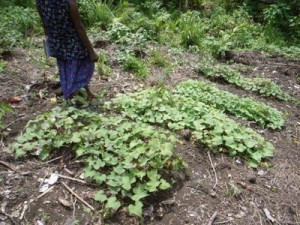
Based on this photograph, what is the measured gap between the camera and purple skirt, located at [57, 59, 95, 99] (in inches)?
161

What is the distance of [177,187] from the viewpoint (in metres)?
3.24

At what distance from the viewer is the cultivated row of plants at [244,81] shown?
5.70 meters

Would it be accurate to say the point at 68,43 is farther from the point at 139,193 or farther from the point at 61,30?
the point at 139,193

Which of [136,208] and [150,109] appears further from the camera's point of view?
[150,109]

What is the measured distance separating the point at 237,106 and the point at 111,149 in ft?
7.32

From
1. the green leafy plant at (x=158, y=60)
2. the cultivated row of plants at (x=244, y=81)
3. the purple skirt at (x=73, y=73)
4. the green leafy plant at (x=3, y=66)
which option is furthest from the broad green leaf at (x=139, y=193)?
the green leafy plant at (x=158, y=60)

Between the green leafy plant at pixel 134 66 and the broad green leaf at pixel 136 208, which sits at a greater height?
the broad green leaf at pixel 136 208

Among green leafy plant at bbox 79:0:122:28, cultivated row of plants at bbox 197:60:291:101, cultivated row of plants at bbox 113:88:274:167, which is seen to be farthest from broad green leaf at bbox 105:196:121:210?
green leafy plant at bbox 79:0:122:28

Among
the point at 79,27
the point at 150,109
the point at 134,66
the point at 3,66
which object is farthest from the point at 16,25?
the point at 150,109

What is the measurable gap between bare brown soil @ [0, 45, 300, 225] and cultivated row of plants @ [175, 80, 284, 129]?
14cm

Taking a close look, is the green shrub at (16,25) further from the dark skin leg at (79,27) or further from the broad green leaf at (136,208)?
the broad green leaf at (136,208)

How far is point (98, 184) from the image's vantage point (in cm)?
306

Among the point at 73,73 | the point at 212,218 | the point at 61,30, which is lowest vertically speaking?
the point at 212,218

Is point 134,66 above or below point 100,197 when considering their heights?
below
